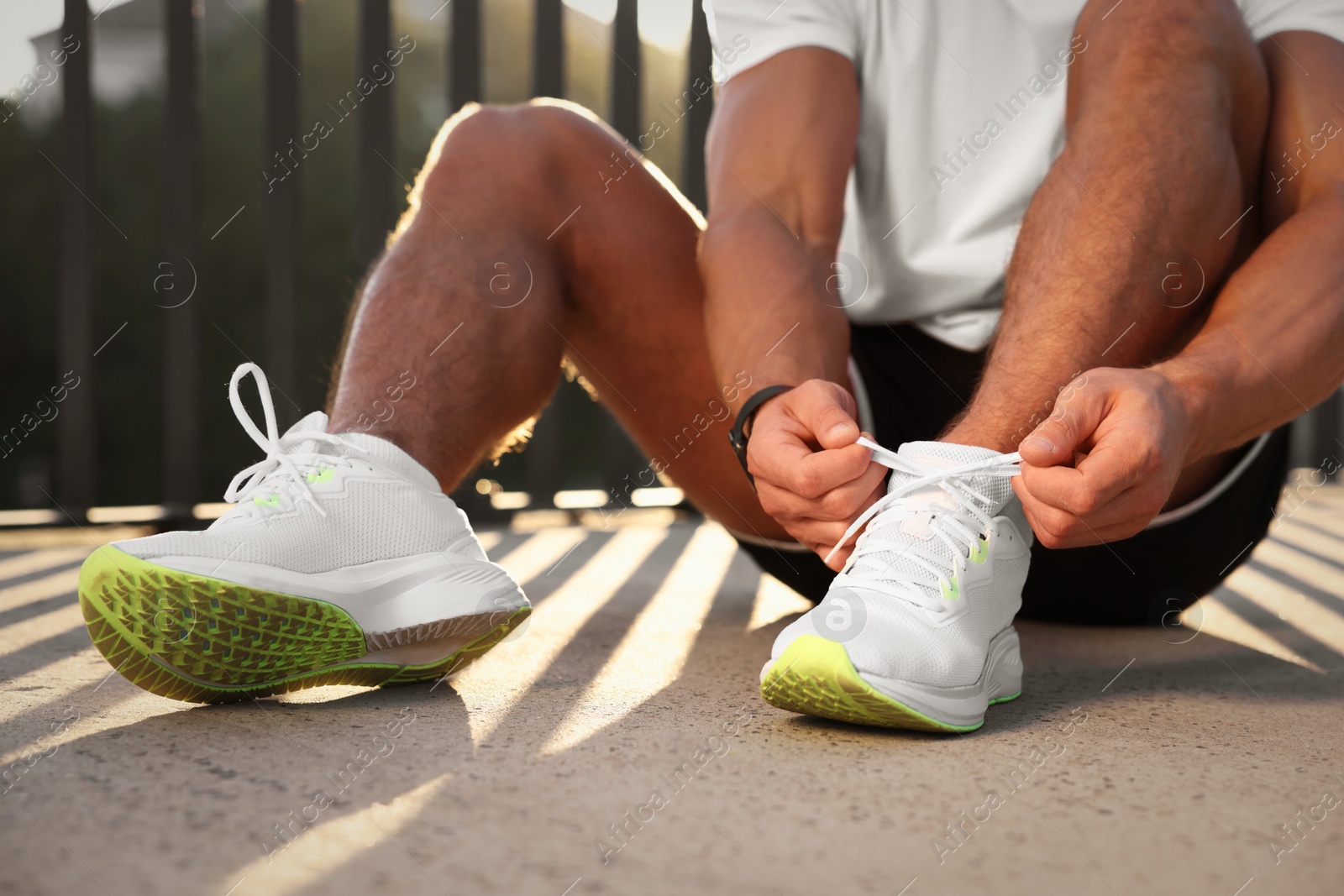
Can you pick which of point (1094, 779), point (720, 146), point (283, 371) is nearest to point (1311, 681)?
point (1094, 779)

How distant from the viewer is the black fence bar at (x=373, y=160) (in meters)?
2.19

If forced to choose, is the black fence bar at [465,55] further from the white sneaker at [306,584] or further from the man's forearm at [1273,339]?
the man's forearm at [1273,339]

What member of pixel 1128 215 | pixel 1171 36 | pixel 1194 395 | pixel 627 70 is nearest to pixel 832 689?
pixel 1194 395

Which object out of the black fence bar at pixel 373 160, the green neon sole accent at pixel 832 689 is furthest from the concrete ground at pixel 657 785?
the black fence bar at pixel 373 160

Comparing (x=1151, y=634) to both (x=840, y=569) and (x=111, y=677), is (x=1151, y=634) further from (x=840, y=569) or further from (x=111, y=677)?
(x=111, y=677)

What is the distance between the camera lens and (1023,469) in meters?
0.67

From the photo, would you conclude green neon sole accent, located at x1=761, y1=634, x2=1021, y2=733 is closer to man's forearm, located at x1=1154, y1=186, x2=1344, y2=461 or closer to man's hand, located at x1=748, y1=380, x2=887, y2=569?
man's hand, located at x1=748, y1=380, x2=887, y2=569

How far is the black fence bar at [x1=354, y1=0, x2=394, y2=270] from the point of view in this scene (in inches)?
86.0

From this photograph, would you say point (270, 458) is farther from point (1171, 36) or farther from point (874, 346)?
point (1171, 36)

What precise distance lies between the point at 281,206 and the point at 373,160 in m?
0.22

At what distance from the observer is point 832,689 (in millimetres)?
653

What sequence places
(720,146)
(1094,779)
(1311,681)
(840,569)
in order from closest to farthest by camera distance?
1. (1094,779)
2. (840,569)
3. (1311,681)
4. (720,146)

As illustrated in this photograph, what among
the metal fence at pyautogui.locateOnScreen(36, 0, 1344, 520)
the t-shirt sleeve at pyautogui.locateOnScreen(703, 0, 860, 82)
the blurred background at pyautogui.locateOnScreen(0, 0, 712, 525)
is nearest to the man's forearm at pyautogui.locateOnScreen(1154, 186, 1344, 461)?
the t-shirt sleeve at pyautogui.locateOnScreen(703, 0, 860, 82)

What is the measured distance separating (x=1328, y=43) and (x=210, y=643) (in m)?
1.07
